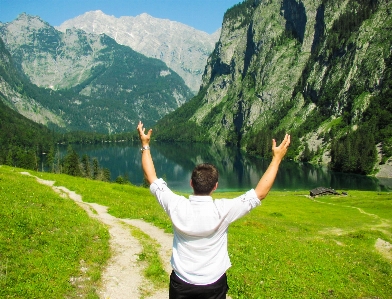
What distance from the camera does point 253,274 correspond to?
55.3ft

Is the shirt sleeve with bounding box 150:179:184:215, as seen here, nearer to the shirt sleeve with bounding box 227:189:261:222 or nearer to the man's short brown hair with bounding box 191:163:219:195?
the man's short brown hair with bounding box 191:163:219:195

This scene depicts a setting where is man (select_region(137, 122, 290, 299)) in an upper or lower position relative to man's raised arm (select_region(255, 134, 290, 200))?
lower

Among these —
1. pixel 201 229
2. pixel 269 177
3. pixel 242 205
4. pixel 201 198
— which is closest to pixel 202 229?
pixel 201 229

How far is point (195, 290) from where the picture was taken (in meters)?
7.06

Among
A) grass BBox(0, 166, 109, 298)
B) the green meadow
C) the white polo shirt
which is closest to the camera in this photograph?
the white polo shirt

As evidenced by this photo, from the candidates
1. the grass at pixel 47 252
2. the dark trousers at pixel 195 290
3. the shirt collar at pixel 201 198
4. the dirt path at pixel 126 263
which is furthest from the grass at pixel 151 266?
the shirt collar at pixel 201 198

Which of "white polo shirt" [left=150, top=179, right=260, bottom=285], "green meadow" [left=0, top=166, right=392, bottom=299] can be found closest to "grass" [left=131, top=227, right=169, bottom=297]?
"green meadow" [left=0, top=166, right=392, bottom=299]

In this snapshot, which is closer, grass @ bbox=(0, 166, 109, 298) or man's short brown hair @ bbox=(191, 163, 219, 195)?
man's short brown hair @ bbox=(191, 163, 219, 195)

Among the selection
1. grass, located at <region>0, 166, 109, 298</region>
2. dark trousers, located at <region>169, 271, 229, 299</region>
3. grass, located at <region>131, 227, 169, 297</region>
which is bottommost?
grass, located at <region>131, 227, 169, 297</region>

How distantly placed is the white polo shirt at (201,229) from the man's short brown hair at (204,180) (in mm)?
147

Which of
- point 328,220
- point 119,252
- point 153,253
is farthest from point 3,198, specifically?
point 328,220

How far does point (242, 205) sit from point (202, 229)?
0.96 m

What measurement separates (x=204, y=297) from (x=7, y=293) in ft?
28.3

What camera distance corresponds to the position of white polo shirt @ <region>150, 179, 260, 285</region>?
6723 millimetres
